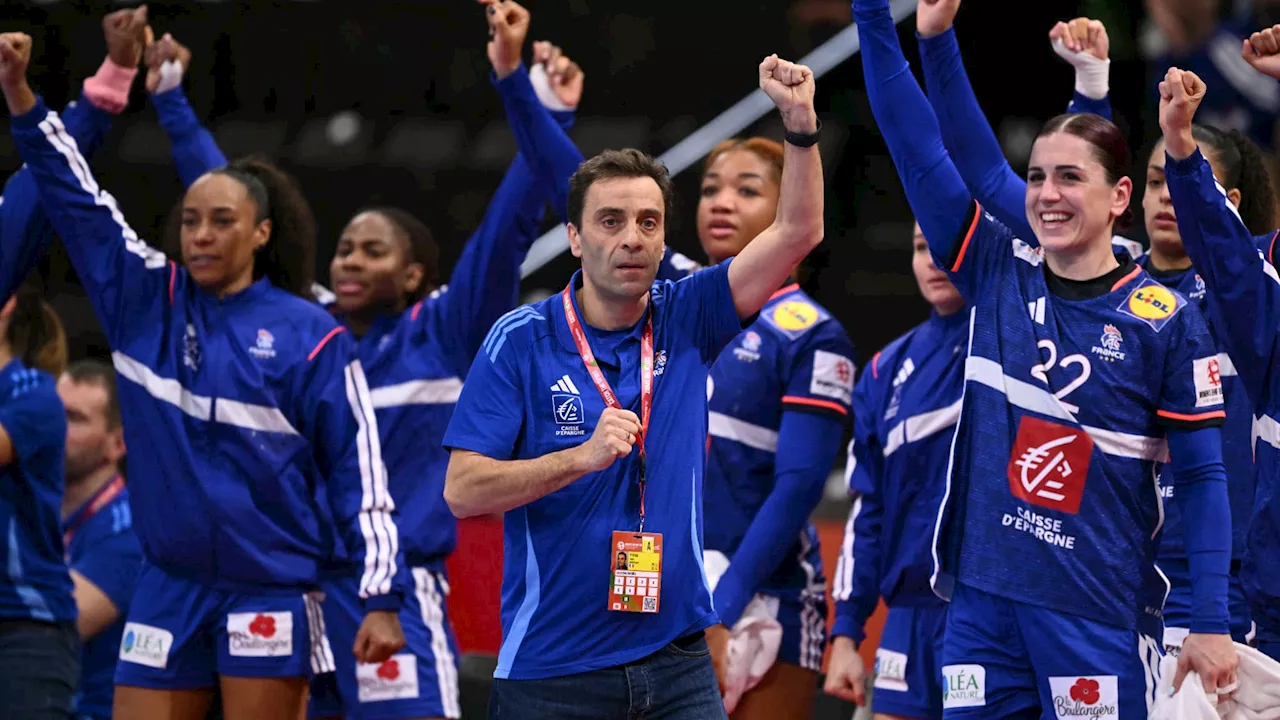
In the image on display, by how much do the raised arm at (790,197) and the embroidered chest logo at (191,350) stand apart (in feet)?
6.30

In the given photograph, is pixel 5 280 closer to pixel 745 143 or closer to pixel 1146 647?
pixel 745 143

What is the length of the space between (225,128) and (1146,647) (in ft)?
21.1

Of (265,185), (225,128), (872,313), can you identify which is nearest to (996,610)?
(265,185)

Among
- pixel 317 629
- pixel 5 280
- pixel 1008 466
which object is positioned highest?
pixel 5 280

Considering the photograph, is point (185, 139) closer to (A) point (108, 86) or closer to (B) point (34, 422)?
(A) point (108, 86)

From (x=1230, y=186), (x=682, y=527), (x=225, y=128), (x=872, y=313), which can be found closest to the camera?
(x=682, y=527)

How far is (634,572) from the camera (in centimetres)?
349

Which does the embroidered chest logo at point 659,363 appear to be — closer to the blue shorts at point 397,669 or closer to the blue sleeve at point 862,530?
the blue sleeve at point 862,530

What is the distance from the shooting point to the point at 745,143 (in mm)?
5312

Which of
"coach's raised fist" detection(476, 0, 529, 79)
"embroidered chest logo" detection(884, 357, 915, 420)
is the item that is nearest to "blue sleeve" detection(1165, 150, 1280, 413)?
"embroidered chest logo" detection(884, 357, 915, 420)

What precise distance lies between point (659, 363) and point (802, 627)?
1557mm

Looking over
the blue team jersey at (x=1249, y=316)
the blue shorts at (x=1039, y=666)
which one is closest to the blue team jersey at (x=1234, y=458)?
the blue team jersey at (x=1249, y=316)

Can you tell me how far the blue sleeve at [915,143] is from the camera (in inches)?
161

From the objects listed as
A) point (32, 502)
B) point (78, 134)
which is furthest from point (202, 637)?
point (78, 134)
